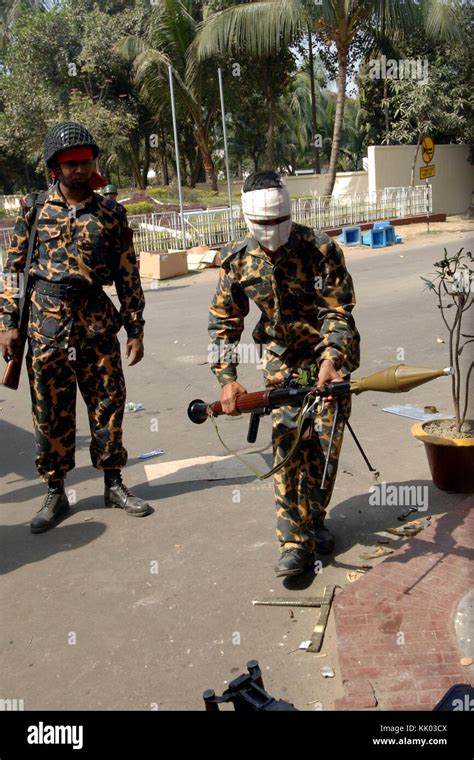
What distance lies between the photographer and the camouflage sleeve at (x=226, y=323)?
11.4ft

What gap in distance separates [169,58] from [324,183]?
23.4ft

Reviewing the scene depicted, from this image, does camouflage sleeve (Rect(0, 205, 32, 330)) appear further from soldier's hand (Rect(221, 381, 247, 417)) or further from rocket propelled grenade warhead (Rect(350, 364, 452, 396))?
rocket propelled grenade warhead (Rect(350, 364, 452, 396))

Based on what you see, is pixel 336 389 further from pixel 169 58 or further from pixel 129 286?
pixel 169 58

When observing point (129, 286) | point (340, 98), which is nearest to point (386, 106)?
point (340, 98)

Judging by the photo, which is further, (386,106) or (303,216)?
(386,106)

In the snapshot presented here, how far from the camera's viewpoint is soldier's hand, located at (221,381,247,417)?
10.6 ft

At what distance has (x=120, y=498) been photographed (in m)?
4.46

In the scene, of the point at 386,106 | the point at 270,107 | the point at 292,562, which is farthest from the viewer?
the point at 270,107

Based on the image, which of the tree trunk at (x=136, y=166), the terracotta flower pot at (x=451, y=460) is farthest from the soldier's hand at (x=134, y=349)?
the tree trunk at (x=136, y=166)

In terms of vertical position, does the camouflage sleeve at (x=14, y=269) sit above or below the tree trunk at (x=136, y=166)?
below

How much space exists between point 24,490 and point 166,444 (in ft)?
3.72

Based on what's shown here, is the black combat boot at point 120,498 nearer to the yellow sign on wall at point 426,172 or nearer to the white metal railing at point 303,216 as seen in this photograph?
the white metal railing at point 303,216
